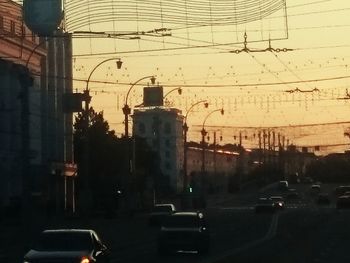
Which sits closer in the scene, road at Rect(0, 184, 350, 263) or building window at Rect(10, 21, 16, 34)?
road at Rect(0, 184, 350, 263)

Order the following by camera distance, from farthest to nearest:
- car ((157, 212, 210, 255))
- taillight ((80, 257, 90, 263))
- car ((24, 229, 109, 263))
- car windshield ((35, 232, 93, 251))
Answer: car ((157, 212, 210, 255)) < car windshield ((35, 232, 93, 251)) < car ((24, 229, 109, 263)) < taillight ((80, 257, 90, 263))

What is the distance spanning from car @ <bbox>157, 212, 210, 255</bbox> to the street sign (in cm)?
798

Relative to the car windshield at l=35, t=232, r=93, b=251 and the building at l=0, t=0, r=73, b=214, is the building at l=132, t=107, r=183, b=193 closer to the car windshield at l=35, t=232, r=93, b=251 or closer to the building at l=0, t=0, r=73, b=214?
the building at l=0, t=0, r=73, b=214

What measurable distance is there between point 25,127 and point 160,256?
1183cm

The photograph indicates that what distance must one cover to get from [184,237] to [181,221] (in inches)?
38.3

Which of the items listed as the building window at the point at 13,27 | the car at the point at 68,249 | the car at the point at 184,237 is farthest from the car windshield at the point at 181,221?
the building window at the point at 13,27

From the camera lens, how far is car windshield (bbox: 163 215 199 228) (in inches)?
1570

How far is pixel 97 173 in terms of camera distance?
118125 mm

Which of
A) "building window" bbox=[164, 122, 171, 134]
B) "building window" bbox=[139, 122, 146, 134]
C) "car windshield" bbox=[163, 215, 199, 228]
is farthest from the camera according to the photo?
"building window" bbox=[139, 122, 146, 134]

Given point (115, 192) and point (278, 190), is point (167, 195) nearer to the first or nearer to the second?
point (278, 190)

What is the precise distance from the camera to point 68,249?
82.1 ft

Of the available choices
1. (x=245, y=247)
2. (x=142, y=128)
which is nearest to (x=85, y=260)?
(x=245, y=247)

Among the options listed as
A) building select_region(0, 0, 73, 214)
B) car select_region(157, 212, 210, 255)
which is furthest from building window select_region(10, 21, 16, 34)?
car select_region(157, 212, 210, 255)

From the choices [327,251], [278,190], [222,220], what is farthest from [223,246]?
[278,190]
